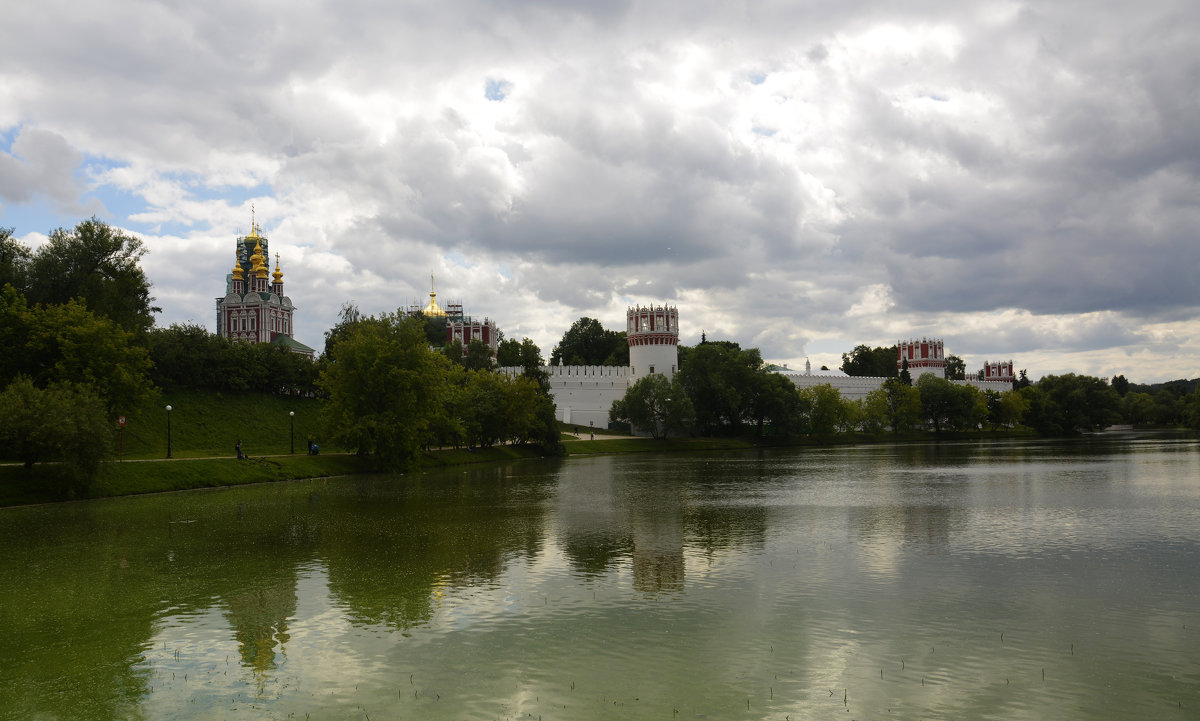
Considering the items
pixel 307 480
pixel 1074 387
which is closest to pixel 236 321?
pixel 307 480

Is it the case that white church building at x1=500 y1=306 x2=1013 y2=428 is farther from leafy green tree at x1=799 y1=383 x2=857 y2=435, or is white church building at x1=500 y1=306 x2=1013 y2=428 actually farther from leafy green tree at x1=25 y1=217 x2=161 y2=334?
leafy green tree at x1=25 y1=217 x2=161 y2=334

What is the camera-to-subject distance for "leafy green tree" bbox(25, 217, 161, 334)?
41406 millimetres

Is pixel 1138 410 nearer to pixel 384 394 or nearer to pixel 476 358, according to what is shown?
pixel 476 358

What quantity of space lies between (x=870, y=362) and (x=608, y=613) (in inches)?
4969

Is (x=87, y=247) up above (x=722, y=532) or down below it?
above

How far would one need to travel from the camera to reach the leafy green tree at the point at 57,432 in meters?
26.4

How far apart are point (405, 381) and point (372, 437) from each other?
3134 millimetres

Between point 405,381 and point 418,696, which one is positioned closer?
point 418,696

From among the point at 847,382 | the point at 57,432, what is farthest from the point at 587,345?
the point at 57,432

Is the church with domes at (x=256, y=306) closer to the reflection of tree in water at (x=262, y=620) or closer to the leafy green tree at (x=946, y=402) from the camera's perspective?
the leafy green tree at (x=946, y=402)

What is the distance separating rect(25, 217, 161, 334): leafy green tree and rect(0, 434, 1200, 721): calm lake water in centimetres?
1939

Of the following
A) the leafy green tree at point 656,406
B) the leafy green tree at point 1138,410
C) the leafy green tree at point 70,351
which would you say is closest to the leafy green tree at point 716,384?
the leafy green tree at point 656,406

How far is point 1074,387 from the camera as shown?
103m

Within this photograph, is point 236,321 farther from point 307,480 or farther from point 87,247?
point 307,480
